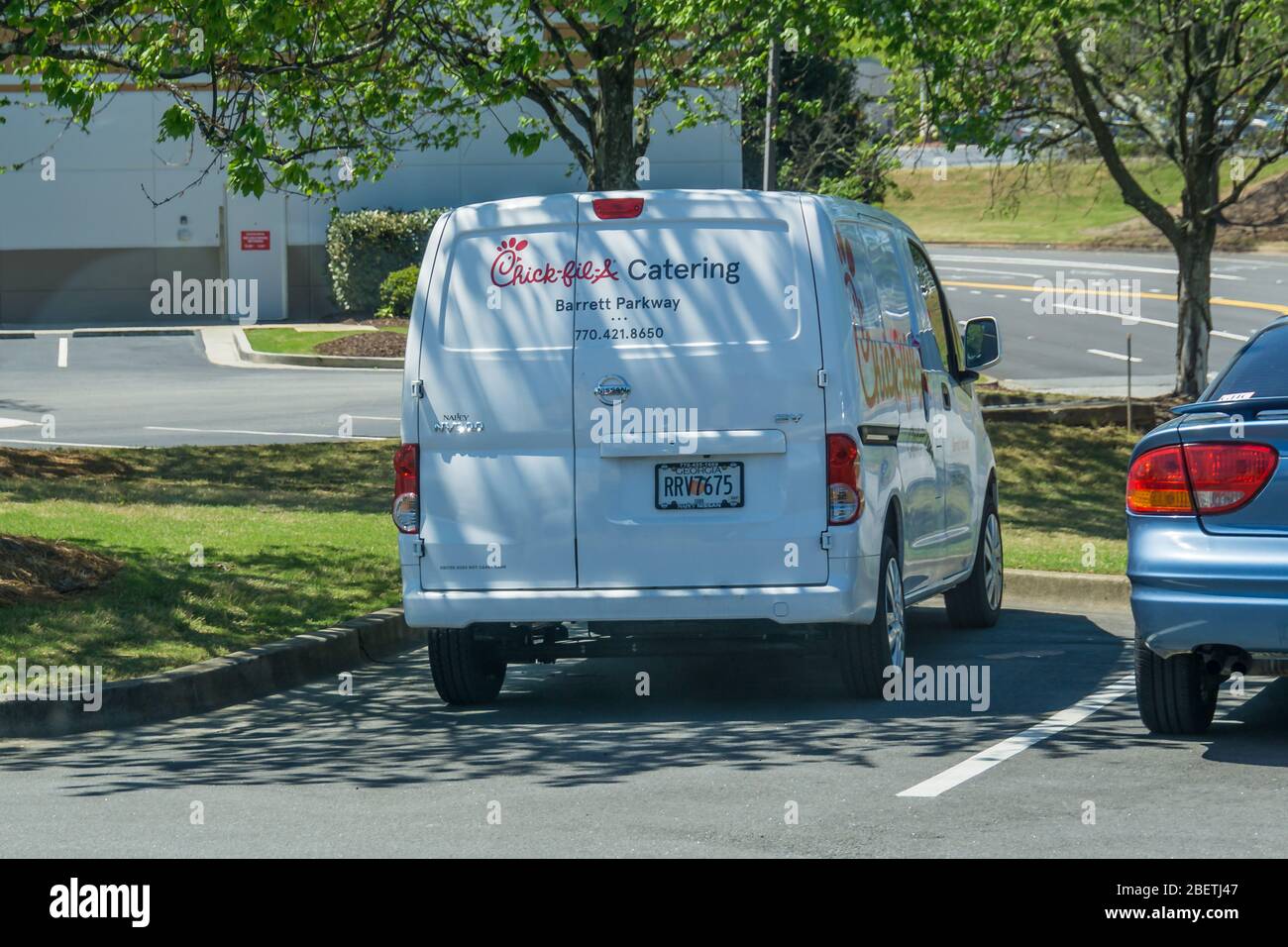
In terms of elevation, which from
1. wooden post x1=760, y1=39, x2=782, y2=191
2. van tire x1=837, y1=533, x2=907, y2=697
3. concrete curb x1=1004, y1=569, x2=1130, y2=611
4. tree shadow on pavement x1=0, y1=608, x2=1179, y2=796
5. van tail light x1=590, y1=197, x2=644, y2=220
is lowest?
tree shadow on pavement x1=0, y1=608, x2=1179, y2=796

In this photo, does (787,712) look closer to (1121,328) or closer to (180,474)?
(180,474)

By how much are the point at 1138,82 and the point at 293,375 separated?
47.1ft

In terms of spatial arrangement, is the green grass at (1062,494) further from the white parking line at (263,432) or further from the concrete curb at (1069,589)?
the white parking line at (263,432)

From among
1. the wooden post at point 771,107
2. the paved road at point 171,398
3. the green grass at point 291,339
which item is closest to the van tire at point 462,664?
the wooden post at point 771,107

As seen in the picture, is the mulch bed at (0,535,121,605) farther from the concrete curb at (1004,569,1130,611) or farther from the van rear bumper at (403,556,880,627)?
the concrete curb at (1004,569,1130,611)

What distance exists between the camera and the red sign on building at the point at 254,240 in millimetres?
40344

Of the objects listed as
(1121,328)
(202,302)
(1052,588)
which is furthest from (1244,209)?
(1052,588)

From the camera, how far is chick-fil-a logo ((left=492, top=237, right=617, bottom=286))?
8.66m

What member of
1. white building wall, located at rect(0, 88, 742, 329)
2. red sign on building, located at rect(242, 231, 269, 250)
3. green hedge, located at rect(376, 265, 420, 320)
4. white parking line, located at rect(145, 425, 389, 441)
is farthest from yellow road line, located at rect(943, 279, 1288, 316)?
white parking line, located at rect(145, 425, 389, 441)

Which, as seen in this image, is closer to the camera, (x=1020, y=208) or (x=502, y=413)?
(x=502, y=413)

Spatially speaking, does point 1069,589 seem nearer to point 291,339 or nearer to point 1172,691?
point 1172,691

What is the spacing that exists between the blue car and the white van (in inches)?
57.5

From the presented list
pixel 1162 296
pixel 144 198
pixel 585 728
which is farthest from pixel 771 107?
pixel 1162 296

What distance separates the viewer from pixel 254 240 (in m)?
40.4
